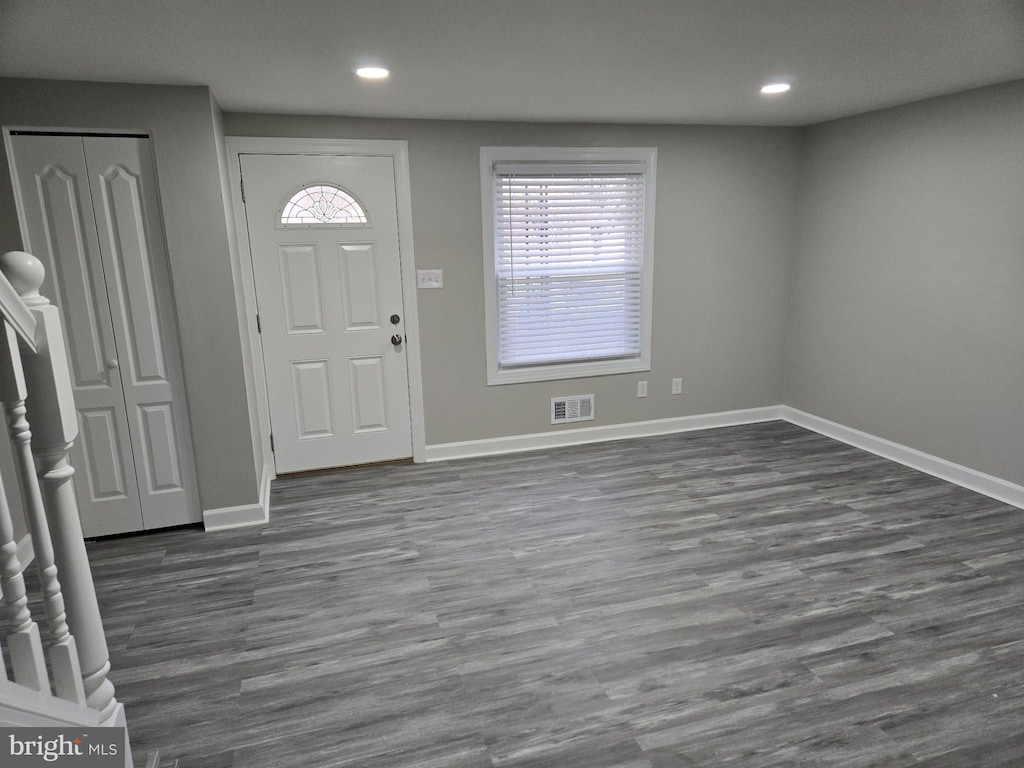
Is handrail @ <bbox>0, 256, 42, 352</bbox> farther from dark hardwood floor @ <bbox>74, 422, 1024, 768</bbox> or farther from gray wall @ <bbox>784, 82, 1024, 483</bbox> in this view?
gray wall @ <bbox>784, 82, 1024, 483</bbox>

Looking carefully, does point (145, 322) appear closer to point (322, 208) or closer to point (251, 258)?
point (251, 258)

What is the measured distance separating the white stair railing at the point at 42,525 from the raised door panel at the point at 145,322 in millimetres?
2098

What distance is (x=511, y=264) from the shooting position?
14.2ft

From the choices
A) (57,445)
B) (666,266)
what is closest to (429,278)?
(666,266)

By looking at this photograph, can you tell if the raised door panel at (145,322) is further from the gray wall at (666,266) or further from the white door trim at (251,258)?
the gray wall at (666,266)

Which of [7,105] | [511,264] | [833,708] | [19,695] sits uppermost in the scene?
[7,105]

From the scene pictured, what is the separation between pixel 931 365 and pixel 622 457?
2.04 metres

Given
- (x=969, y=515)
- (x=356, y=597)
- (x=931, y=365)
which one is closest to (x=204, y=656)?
(x=356, y=597)

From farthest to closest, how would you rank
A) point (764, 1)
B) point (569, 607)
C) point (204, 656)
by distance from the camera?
point (569, 607)
point (204, 656)
point (764, 1)

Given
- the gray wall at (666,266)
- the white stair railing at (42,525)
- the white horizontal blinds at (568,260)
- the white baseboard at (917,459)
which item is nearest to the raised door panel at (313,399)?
Answer: the gray wall at (666,266)

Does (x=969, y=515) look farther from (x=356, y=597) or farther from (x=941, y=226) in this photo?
(x=356, y=597)

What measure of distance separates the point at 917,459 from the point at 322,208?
4.18 metres

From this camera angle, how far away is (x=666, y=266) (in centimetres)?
466

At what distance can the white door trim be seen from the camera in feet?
12.1
